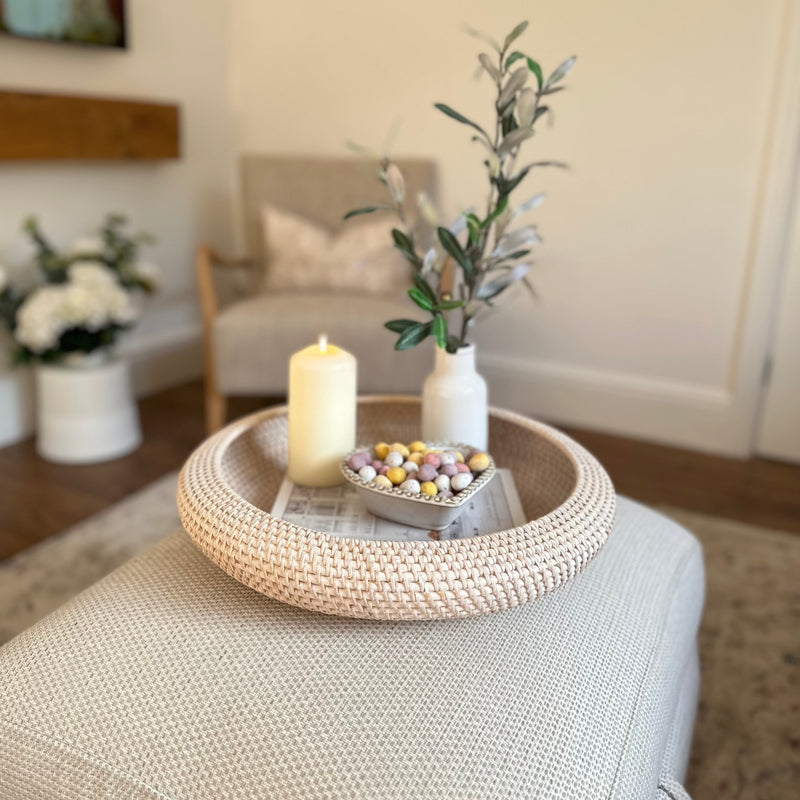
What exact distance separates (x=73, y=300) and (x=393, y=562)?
1594 millimetres

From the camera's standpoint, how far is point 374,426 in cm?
134

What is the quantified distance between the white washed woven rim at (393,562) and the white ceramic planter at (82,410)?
55.8 inches

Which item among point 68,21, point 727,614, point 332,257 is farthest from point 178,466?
point 727,614

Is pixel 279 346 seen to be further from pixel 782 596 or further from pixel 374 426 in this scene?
pixel 782 596

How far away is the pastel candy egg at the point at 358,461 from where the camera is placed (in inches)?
40.1

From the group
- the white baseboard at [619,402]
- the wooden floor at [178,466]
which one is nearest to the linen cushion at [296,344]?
the wooden floor at [178,466]

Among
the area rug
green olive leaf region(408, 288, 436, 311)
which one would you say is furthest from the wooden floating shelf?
green olive leaf region(408, 288, 436, 311)

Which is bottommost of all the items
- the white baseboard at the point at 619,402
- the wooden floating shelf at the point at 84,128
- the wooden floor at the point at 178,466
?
the wooden floor at the point at 178,466

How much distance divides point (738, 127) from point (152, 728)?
2.16 metres

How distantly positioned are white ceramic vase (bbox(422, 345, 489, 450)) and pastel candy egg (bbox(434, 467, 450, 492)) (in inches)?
7.5

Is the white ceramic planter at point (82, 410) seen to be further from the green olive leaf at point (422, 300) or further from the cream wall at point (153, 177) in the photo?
the green olive leaf at point (422, 300)

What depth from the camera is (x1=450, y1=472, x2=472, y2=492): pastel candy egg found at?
972mm

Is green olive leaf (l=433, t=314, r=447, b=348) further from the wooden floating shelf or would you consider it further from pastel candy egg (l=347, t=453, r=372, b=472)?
the wooden floating shelf

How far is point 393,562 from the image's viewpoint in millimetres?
806
